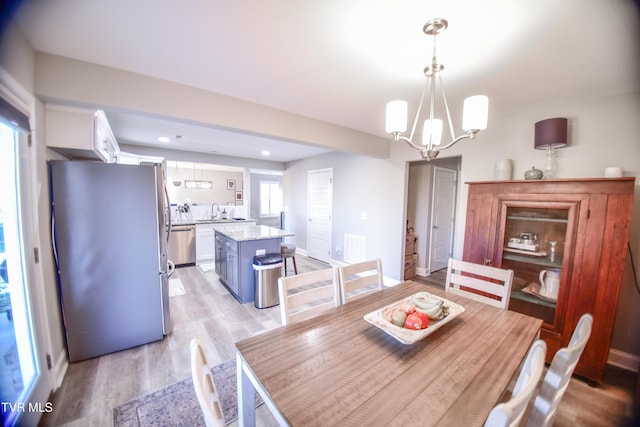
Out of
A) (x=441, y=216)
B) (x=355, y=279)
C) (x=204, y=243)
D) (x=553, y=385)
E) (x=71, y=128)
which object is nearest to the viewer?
(x=553, y=385)

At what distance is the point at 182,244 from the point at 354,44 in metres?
4.72

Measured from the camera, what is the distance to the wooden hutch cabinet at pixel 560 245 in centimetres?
172

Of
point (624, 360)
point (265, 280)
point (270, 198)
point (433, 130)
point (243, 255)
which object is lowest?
point (624, 360)

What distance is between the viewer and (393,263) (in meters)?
3.85

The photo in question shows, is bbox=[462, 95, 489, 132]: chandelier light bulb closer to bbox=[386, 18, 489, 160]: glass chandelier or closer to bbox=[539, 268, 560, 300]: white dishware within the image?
bbox=[386, 18, 489, 160]: glass chandelier

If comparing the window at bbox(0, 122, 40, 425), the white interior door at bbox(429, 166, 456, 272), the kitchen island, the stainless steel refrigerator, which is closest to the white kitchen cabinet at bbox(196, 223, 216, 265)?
the kitchen island

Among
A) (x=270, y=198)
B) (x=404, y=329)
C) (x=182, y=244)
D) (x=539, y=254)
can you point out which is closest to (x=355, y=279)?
(x=404, y=329)

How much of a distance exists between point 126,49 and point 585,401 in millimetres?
4065

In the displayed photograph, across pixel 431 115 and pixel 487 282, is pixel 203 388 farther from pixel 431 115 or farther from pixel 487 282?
pixel 487 282

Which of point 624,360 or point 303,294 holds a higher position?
point 303,294

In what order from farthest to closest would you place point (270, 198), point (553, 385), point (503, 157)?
point (270, 198), point (503, 157), point (553, 385)

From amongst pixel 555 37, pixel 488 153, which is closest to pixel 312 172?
pixel 488 153

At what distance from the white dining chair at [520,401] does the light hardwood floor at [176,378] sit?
4.79 feet

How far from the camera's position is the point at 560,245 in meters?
2.06
